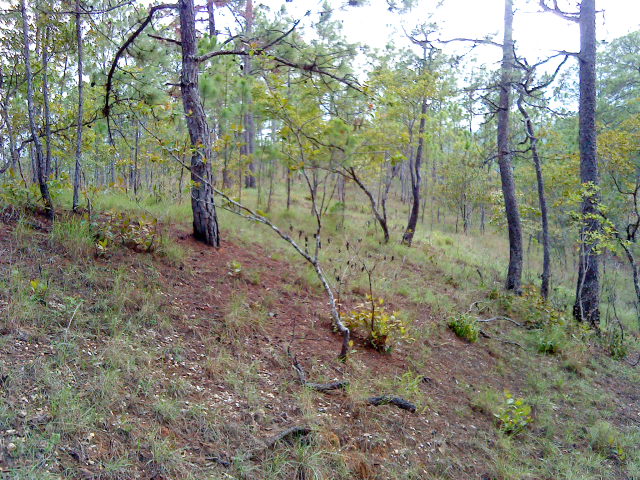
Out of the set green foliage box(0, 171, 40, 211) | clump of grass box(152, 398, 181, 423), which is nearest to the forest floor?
clump of grass box(152, 398, 181, 423)

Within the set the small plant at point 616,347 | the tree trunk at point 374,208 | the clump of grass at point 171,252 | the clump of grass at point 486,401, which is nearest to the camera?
the clump of grass at point 486,401

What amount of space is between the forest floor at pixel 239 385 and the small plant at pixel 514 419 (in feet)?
0.09

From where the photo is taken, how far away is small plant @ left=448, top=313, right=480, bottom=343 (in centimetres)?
649

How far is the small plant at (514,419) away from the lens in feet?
14.6

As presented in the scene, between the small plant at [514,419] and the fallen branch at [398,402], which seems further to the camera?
the small plant at [514,419]

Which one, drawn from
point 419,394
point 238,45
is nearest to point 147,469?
point 419,394

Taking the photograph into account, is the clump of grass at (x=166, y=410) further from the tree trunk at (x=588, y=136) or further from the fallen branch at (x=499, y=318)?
the tree trunk at (x=588, y=136)

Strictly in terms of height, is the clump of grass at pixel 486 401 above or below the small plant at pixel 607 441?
above

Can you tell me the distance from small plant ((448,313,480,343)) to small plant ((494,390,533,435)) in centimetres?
186

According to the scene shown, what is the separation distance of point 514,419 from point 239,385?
2.72 meters

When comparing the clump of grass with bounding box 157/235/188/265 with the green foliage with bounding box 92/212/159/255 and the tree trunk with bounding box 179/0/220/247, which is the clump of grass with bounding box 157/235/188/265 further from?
the tree trunk with bounding box 179/0/220/247

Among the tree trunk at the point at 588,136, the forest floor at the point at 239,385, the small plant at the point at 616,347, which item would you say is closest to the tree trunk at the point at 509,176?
the tree trunk at the point at 588,136

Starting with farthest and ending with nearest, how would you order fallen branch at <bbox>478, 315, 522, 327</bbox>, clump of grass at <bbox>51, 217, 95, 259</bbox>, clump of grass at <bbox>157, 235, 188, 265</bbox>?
fallen branch at <bbox>478, 315, 522, 327</bbox> < clump of grass at <bbox>157, 235, 188, 265</bbox> < clump of grass at <bbox>51, 217, 95, 259</bbox>

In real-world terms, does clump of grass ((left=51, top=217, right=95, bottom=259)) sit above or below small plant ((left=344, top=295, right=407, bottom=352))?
above
